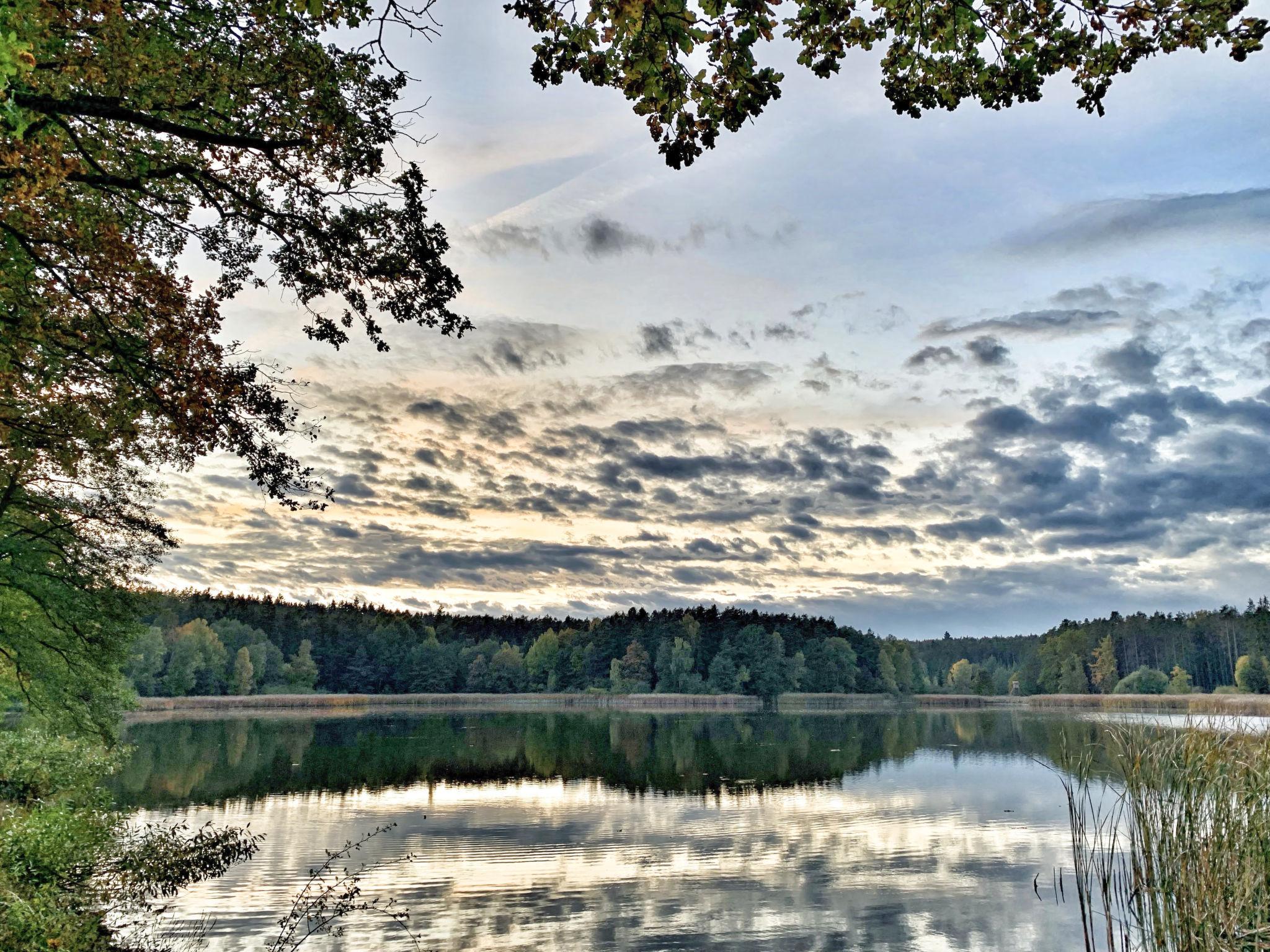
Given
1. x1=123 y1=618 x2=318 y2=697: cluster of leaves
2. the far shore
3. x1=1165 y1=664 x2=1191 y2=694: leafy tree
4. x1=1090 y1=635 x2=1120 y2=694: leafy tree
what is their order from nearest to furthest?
the far shore < x1=123 y1=618 x2=318 y2=697: cluster of leaves < x1=1165 y1=664 x2=1191 y2=694: leafy tree < x1=1090 y1=635 x2=1120 y2=694: leafy tree

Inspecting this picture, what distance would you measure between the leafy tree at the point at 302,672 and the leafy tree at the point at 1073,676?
155639mm

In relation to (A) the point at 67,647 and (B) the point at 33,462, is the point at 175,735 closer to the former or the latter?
(A) the point at 67,647

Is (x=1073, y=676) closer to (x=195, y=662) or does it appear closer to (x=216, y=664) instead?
(x=216, y=664)

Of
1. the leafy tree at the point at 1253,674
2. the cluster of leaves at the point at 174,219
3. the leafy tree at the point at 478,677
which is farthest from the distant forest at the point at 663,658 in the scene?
the cluster of leaves at the point at 174,219

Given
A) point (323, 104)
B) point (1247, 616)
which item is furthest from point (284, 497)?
point (1247, 616)

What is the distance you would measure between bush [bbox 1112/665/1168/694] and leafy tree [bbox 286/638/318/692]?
153 meters

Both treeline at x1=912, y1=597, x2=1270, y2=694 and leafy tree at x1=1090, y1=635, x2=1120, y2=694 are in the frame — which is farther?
leafy tree at x1=1090, y1=635, x2=1120, y2=694

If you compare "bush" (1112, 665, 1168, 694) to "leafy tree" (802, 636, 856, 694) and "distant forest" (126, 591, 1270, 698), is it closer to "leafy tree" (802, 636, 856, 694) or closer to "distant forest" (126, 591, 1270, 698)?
"distant forest" (126, 591, 1270, 698)

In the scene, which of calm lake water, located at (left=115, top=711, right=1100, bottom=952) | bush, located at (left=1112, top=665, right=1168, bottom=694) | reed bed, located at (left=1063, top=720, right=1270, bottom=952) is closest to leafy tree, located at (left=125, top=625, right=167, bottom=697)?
calm lake water, located at (left=115, top=711, right=1100, bottom=952)

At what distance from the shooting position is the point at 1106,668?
179000 millimetres

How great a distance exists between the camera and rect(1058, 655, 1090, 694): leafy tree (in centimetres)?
18150

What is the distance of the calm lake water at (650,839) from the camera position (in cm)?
1995

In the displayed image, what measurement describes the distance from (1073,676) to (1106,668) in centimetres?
657

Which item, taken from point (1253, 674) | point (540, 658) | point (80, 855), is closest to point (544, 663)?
point (540, 658)
